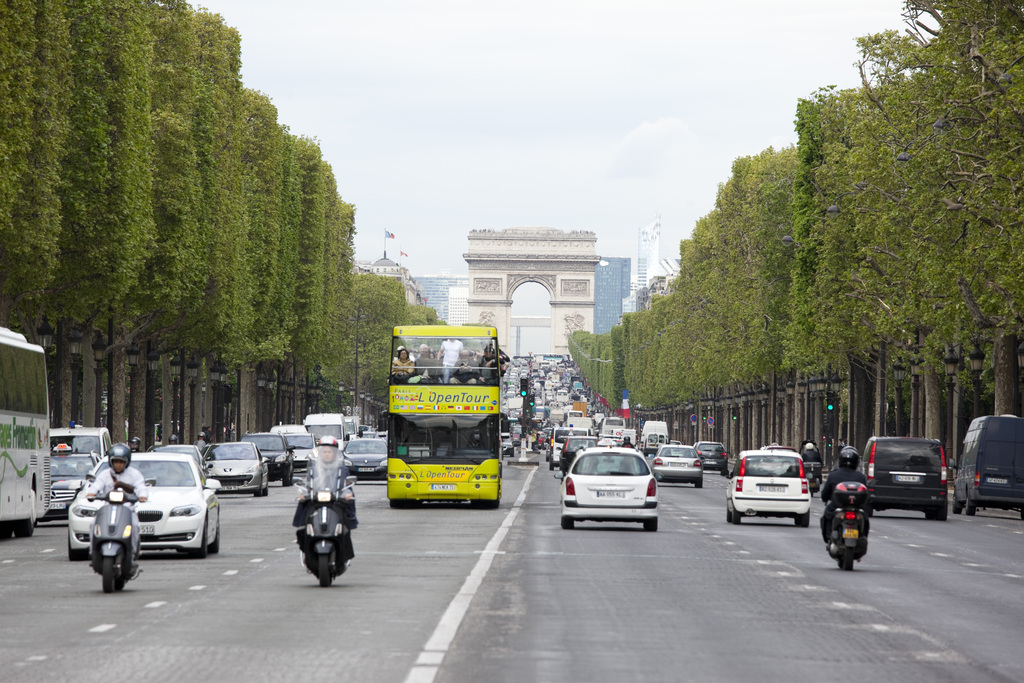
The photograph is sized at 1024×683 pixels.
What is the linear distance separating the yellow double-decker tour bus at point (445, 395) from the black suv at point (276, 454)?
19717mm

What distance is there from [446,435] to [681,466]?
2565 centimetres

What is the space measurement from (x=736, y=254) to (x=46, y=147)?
52.2 meters

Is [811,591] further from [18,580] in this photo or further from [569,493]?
[569,493]

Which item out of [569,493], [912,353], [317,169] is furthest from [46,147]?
[317,169]

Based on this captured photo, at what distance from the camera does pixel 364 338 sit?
5015 inches

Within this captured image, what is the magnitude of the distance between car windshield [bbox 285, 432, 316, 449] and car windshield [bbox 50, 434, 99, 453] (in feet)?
80.0

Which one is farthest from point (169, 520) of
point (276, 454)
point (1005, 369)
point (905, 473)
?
point (276, 454)

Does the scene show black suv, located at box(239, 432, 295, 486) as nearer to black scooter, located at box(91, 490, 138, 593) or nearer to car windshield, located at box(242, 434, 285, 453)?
car windshield, located at box(242, 434, 285, 453)

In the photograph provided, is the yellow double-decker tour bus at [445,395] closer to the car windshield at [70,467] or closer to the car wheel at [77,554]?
the car windshield at [70,467]

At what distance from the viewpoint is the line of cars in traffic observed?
71.8 feet

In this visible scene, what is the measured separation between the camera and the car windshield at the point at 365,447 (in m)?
58.5

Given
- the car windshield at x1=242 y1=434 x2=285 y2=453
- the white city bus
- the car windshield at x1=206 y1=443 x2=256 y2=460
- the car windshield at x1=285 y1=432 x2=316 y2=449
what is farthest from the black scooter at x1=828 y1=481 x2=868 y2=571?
the car windshield at x1=285 y1=432 x2=316 y2=449

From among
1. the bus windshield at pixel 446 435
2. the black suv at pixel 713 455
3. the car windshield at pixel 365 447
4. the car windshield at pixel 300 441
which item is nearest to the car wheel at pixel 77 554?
the bus windshield at pixel 446 435

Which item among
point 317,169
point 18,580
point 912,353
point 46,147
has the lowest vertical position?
point 18,580
